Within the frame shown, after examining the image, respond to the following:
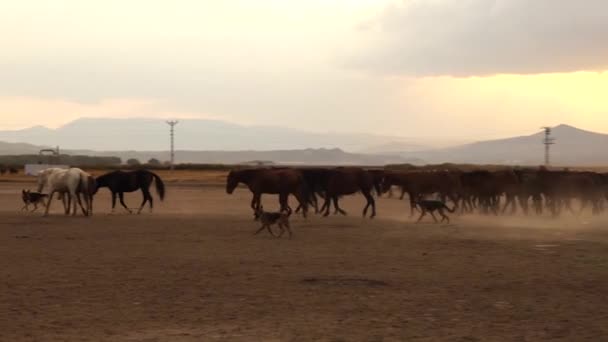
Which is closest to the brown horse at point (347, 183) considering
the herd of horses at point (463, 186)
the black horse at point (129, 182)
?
the herd of horses at point (463, 186)

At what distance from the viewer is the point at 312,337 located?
27.7ft

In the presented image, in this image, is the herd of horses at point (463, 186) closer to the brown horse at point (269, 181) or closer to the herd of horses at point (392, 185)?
the herd of horses at point (392, 185)

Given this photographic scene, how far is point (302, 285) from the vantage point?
12.0m

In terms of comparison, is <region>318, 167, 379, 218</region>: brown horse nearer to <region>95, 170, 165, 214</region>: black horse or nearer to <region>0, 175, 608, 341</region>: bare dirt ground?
<region>95, 170, 165, 214</region>: black horse

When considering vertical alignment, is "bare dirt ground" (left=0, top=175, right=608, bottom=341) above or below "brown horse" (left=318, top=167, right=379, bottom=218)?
below

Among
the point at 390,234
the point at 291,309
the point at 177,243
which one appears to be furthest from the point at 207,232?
the point at 291,309

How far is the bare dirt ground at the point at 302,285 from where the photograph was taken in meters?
8.87

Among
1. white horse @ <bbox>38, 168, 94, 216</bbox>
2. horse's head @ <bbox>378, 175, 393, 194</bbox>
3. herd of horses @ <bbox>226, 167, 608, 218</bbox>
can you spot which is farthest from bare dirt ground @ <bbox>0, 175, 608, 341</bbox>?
horse's head @ <bbox>378, 175, 393, 194</bbox>

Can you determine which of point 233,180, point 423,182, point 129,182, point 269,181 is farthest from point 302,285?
point 129,182

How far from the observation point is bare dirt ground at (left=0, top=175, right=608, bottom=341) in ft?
29.1

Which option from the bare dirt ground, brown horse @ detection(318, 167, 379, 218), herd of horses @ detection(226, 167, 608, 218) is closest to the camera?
the bare dirt ground

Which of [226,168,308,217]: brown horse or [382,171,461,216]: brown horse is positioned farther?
[382,171,461,216]: brown horse

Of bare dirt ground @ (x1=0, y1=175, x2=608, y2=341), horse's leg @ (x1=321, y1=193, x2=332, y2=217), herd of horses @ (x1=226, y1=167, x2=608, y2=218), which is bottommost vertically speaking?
bare dirt ground @ (x1=0, y1=175, x2=608, y2=341)

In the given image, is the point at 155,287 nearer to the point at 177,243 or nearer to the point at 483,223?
the point at 177,243
